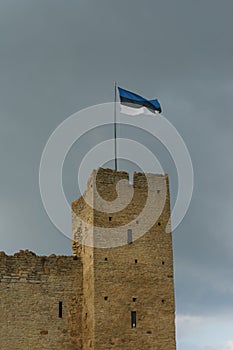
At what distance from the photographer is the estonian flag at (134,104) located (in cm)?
3941


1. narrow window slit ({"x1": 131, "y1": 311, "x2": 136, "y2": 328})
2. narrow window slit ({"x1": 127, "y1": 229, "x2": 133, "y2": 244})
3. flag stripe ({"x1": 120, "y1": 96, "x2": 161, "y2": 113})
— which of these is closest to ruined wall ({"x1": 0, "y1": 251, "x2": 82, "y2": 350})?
narrow window slit ({"x1": 131, "y1": 311, "x2": 136, "y2": 328})

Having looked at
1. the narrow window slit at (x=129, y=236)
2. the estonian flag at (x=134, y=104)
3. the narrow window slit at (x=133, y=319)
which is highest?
the estonian flag at (x=134, y=104)

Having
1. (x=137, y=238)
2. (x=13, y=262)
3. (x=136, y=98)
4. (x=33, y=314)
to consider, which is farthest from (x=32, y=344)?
(x=136, y=98)

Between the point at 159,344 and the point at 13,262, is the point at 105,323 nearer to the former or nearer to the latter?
the point at 159,344

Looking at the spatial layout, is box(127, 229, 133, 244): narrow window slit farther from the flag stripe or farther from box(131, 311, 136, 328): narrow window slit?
the flag stripe

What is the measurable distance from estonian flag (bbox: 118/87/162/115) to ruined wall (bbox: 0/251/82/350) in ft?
25.8

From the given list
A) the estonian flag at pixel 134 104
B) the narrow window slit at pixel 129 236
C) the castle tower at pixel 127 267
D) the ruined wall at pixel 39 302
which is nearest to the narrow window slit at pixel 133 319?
the castle tower at pixel 127 267

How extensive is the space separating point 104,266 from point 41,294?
325 centimetres

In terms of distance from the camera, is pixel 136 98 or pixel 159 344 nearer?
pixel 159 344

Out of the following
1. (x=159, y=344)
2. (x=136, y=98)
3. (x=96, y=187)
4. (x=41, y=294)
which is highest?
(x=136, y=98)

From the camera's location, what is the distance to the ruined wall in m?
35.8

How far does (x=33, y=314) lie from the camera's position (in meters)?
36.3

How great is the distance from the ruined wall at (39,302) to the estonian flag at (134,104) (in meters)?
7.86

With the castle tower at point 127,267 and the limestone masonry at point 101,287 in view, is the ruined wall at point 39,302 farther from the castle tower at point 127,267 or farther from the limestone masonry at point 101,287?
the castle tower at point 127,267
